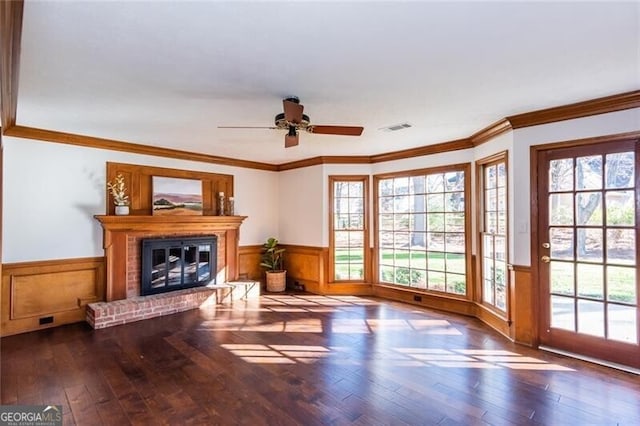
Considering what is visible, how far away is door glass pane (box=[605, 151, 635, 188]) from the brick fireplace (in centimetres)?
519

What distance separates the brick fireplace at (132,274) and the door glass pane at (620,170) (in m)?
5.19

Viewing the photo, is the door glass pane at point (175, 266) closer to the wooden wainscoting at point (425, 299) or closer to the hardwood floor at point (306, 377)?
the hardwood floor at point (306, 377)

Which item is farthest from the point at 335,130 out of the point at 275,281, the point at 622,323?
the point at 275,281

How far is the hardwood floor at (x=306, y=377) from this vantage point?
2.34m

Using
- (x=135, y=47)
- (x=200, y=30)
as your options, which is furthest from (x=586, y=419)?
(x=135, y=47)

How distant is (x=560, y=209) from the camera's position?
135 inches

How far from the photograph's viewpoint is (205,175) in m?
5.69

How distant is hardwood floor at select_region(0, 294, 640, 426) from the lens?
2342mm

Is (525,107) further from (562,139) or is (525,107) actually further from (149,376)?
(149,376)

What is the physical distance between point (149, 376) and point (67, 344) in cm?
147

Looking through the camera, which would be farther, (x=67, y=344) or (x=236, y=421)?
(x=67, y=344)

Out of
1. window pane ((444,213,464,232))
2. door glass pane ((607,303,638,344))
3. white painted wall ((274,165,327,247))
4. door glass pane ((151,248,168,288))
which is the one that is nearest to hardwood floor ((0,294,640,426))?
door glass pane ((607,303,638,344))

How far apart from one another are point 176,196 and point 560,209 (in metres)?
5.17

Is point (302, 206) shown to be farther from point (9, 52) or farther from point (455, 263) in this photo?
point (9, 52)
